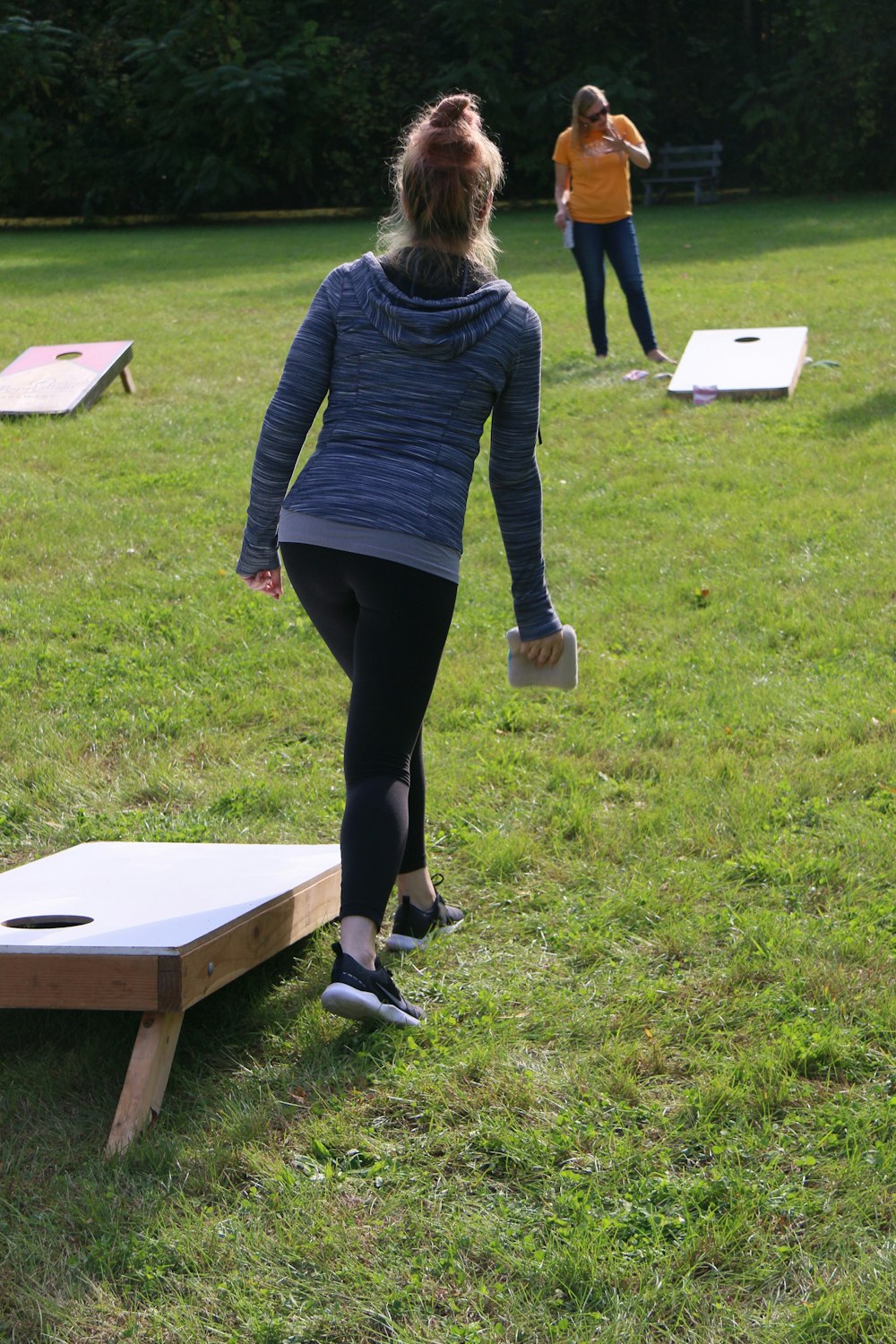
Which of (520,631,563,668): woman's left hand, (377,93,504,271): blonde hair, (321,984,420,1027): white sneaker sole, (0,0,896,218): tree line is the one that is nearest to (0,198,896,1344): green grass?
(321,984,420,1027): white sneaker sole

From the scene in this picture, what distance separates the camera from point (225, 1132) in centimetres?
292

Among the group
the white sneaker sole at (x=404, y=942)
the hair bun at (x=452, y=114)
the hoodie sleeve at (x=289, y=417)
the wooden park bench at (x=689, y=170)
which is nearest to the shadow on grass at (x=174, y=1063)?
the white sneaker sole at (x=404, y=942)

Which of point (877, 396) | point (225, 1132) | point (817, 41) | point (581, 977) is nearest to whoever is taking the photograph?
point (225, 1132)

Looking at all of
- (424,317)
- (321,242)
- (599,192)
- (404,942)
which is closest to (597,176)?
(599,192)

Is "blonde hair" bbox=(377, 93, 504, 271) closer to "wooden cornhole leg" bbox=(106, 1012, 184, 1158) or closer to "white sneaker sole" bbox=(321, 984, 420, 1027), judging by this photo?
"white sneaker sole" bbox=(321, 984, 420, 1027)

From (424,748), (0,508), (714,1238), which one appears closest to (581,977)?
(714,1238)

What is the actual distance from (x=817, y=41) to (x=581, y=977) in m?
29.4

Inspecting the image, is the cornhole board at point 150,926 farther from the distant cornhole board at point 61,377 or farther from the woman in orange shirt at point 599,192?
the woman in orange shirt at point 599,192

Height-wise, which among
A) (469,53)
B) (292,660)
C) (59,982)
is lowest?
(292,660)

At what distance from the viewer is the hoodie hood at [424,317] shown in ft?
10.0

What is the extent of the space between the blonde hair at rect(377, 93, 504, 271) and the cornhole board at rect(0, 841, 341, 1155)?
1598 millimetres

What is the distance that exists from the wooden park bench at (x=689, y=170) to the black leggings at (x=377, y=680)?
2874 centimetres

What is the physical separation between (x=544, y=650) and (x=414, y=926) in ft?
2.79

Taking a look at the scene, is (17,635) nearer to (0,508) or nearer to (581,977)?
(0,508)
